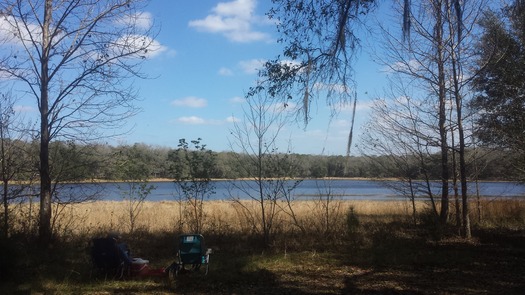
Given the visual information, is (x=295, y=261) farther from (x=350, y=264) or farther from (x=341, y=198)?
(x=341, y=198)

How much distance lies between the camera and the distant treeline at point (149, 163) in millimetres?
10898

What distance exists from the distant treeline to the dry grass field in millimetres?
964

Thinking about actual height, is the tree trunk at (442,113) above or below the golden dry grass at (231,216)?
above

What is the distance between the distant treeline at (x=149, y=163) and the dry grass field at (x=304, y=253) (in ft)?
3.16

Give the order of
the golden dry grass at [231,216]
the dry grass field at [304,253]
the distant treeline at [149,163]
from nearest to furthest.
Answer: the dry grass field at [304,253] → the distant treeline at [149,163] → the golden dry grass at [231,216]

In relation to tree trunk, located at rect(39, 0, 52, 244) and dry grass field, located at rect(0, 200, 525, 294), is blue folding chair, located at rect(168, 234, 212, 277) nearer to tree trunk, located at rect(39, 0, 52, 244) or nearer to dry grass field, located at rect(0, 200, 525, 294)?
dry grass field, located at rect(0, 200, 525, 294)

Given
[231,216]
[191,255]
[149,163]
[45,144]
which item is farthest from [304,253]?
[45,144]

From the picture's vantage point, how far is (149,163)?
1204 centimetres

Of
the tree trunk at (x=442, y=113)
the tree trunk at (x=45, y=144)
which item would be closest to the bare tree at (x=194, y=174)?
the tree trunk at (x=45, y=144)

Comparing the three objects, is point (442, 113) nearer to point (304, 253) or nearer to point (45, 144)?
point (304, 253)

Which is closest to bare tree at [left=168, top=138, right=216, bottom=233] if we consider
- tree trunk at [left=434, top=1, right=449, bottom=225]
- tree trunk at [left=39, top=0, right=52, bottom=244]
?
tree trunk at [left=39, top=0, right=52, bottom=244]

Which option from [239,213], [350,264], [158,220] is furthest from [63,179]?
[350,264]

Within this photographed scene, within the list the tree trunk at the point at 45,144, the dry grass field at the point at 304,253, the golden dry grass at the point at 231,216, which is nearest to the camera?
the dry grass field at the point at 304,253

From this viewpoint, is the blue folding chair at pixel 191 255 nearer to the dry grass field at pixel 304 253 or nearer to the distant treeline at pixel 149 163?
the dry grass field at pixel 304 253
